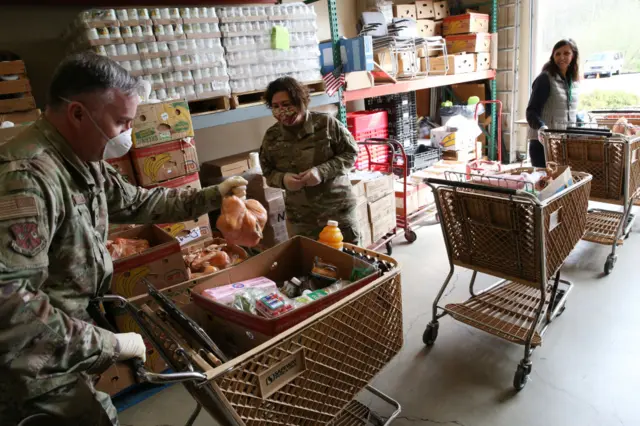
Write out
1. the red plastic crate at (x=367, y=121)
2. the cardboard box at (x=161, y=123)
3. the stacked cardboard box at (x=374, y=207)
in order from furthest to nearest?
1. the red plastic crate at (x=367, y=121)
2. the stacked cardboard box at (x=374, y=207)
3. the cardboard box at (x=161, y=123)

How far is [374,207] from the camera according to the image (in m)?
3.77

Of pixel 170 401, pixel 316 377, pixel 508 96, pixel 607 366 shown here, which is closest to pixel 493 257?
pixel 607 366

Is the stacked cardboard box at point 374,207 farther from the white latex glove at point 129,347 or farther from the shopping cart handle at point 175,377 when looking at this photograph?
the shopping cart handle at point 175,377

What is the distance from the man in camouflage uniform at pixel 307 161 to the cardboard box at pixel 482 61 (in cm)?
404

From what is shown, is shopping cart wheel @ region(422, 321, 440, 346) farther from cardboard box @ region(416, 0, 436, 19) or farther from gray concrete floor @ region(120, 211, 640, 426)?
cardboard box @ region(416, 0, 436, 19)

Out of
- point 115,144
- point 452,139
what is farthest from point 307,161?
point 452,139

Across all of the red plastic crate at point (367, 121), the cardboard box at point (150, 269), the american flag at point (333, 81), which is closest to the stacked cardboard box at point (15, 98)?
the cardboard box at point (150, 269)

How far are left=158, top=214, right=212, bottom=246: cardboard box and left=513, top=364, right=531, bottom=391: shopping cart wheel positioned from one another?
7.10 ft

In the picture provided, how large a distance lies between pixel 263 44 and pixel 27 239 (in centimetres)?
268

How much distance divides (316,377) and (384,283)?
14.2 inches

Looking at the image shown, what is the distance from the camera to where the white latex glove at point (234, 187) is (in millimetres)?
1621

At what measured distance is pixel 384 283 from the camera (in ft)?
4.46

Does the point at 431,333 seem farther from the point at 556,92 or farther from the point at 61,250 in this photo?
the point at 556,92

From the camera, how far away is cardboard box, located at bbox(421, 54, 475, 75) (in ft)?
17.8
